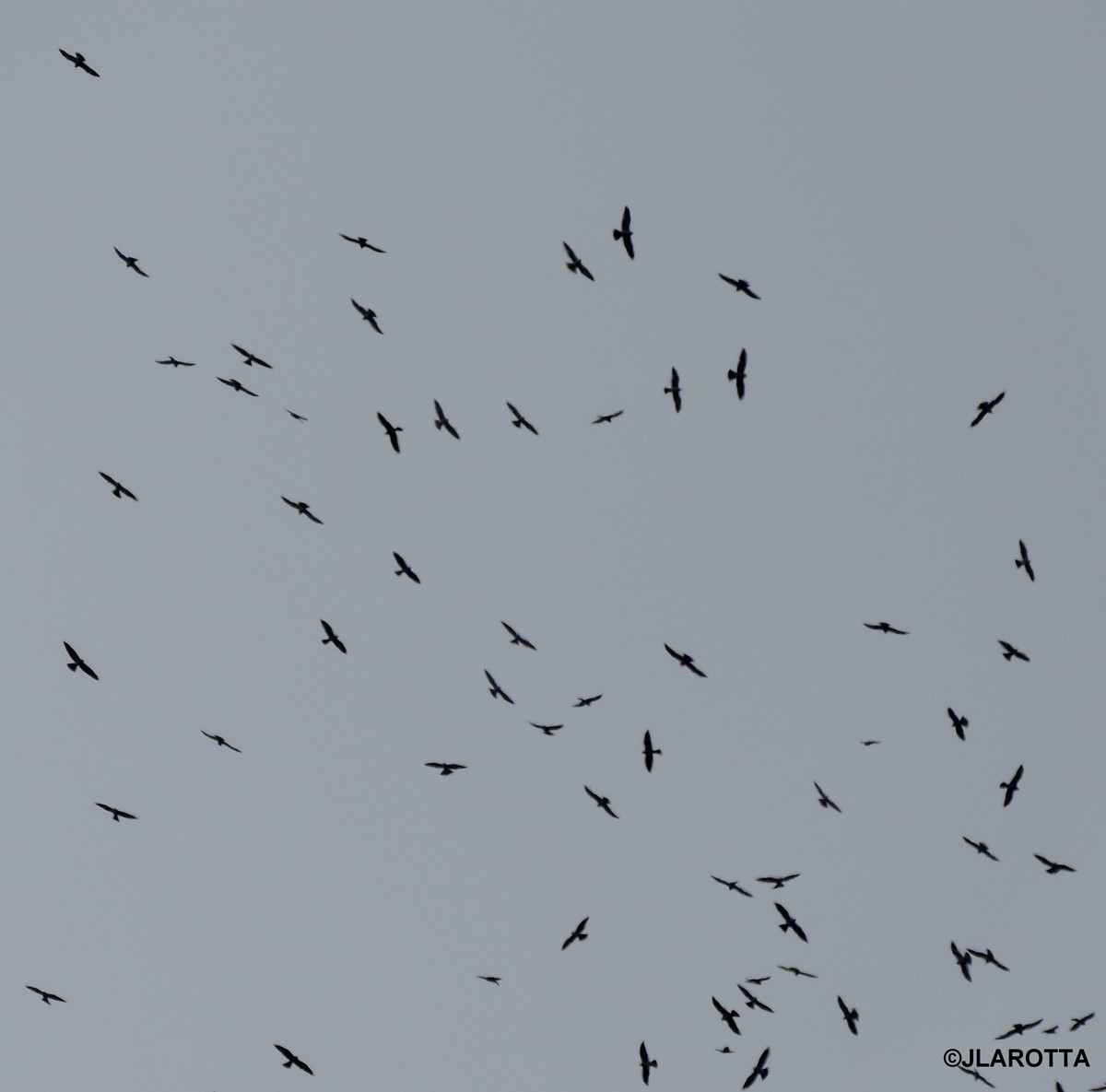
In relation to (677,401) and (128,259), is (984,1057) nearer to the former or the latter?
(677,401)

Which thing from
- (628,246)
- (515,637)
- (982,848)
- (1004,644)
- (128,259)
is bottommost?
(982,848)

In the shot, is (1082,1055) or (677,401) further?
(1082,1055)

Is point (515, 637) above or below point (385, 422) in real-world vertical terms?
below

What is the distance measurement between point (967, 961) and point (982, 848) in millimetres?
5021

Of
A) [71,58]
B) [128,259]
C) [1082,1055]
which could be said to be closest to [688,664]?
[128,259]

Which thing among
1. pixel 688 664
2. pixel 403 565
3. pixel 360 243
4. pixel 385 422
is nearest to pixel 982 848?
pixel 688 664

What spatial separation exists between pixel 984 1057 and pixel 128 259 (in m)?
122

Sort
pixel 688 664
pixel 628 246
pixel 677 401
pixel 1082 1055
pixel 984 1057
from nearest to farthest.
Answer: pixel 628 246 < pixel 677 401 < pixel 688 664 < pixel 1082 1055 < pixel 984 1057

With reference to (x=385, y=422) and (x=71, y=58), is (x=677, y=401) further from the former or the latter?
(x=71, y=58)

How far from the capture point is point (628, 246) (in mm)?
43031

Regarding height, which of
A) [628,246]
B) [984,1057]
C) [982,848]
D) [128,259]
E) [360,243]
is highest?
[628,246]

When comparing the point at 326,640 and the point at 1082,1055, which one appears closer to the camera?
the point at 326,640

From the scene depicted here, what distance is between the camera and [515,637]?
50.6 meters

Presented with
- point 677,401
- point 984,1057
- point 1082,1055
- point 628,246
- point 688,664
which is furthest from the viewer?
point 984,1057
